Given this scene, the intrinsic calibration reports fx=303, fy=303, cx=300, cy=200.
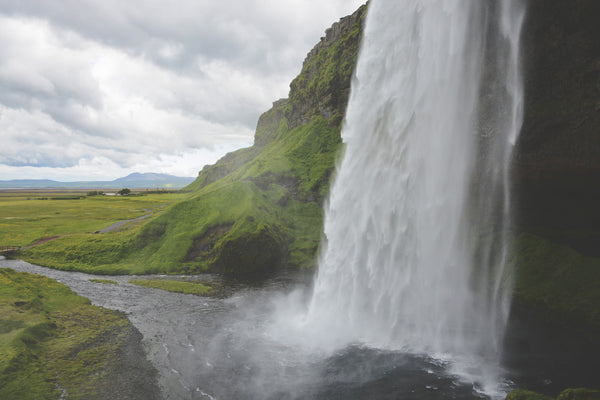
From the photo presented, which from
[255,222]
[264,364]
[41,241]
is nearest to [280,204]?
[255,222]

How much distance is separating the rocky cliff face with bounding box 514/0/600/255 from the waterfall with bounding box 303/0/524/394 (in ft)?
3.58

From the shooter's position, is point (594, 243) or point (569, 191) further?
point (594, 243)

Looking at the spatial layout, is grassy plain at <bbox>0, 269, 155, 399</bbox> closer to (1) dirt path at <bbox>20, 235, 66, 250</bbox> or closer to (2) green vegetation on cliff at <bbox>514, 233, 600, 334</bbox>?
(1) dirt path at <bbox>20, 235, 66, 250</bbox>

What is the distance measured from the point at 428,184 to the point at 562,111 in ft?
28.4

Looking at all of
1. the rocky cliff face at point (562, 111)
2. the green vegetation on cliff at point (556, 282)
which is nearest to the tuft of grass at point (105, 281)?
the rocky cliff face at point (562, 111)

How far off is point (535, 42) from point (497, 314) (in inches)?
757

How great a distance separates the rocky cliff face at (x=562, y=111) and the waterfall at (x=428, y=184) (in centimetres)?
109

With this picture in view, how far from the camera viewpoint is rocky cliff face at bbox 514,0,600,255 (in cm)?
1689

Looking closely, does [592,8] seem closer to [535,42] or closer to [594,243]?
[535,42]

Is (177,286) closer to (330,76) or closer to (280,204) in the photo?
(280,204)

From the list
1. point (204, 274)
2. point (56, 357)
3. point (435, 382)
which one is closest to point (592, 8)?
point (435, 382)

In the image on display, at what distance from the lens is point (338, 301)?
2367 cm

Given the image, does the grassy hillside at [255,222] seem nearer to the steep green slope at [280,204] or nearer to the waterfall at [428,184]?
the steep green slope at [280,204]

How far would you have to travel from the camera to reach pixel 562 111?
18391 mm
